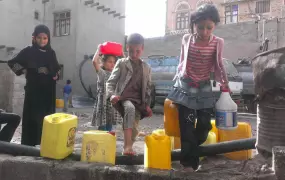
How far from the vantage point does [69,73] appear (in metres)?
20.3

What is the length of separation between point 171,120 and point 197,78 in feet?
1.69

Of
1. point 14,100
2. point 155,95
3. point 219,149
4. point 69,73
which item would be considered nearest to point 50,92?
point 219,149

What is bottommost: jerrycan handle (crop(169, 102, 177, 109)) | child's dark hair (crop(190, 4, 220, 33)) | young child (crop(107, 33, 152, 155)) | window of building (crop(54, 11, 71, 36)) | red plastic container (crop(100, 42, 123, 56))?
jerrycan handle (crop(169, 102, 177, 109))

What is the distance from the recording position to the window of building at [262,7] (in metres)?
26.9

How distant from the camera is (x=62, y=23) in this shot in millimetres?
20891

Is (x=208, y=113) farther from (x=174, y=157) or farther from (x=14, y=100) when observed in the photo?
(x=14, y=100)

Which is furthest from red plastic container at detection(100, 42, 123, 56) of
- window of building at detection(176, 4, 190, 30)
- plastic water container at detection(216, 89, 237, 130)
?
window of building at detection(176, 4, 190, 30)

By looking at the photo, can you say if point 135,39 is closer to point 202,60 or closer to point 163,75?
point 202,60

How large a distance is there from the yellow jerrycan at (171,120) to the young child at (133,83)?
337 millimetres

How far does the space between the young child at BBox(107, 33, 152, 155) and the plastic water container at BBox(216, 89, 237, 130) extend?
2.80 ft

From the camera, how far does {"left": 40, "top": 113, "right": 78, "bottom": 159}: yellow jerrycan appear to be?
118 inches

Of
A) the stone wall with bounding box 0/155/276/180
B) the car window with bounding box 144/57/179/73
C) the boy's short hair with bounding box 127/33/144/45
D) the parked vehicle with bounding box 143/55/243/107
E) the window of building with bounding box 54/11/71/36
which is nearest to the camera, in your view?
the stone wall with bounding box 0/155/276/180

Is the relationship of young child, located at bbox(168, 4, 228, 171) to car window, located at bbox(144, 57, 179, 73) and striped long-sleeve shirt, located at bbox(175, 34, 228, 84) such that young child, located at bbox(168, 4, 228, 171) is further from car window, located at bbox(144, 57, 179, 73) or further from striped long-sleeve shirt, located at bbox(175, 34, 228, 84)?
car window, located at bbox(144, 57, 179, 73)

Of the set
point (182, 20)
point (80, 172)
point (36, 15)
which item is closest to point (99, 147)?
point (80, 172)
